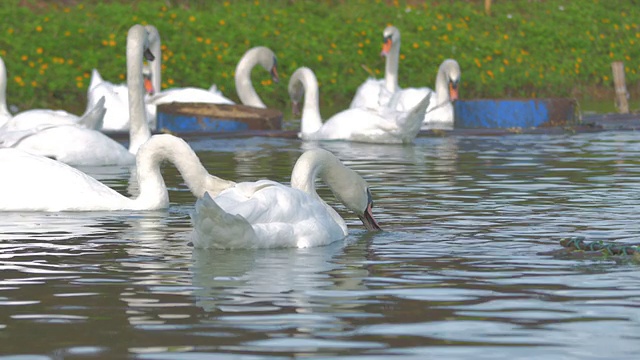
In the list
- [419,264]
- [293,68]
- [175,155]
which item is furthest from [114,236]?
Answer: [293,68]

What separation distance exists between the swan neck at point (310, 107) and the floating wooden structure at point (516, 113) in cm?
290

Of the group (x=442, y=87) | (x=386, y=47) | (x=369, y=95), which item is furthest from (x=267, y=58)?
(x=442, y=87)

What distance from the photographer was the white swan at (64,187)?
12102mm

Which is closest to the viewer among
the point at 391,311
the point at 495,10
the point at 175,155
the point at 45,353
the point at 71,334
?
the point at 45,353

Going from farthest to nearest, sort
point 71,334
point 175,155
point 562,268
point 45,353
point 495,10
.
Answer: point 495,10 → point 175,155 → point 562,268 → point 71,334 → point 45,353

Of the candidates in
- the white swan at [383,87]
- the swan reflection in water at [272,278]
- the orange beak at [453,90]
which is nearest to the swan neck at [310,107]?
the white swan at [383,87]

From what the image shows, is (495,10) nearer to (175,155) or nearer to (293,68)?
(293,68)

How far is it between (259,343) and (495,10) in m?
34.8

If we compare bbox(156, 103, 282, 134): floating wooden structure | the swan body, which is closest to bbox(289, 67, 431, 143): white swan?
bbox(156, 103, 282, 134): floating wooden structure

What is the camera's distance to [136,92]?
18.5m

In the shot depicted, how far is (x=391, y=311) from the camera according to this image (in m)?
7.38

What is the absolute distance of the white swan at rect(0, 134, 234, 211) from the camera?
1210 cm

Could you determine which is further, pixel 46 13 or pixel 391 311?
pixel 46 13

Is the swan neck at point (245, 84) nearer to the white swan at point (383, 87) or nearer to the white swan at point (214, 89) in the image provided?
the white swan at point (214, 89)
